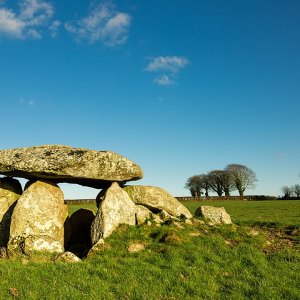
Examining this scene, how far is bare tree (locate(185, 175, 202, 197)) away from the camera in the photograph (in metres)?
128

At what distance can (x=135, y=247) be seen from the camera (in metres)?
14.7

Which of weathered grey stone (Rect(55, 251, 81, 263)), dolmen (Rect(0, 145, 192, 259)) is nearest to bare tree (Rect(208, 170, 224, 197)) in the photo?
dolmen (Rect(0, 145, 192, 259))

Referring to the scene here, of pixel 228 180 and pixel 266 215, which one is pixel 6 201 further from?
pixel 228 180

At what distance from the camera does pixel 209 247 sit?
14.6 meters

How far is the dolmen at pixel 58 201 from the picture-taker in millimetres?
16219

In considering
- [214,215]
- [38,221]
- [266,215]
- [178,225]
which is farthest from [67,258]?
[266,215]

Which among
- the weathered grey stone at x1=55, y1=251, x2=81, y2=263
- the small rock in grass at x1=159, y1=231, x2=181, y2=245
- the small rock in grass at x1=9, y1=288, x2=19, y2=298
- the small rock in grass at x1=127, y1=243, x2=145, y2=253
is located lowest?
the small rock in grass at x1=9, y1=288, x2=19, y2=298

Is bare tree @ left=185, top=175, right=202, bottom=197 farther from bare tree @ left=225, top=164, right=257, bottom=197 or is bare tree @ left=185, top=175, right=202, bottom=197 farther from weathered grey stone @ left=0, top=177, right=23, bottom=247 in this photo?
weathered grey stone @ left=0, top=177, right=23, bottom=247

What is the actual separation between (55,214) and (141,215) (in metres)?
4.19

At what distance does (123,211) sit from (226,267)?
6047mm

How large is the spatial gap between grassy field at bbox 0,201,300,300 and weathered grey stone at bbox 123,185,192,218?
133 inches

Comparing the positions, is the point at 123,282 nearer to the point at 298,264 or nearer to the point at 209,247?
the point at 209,247

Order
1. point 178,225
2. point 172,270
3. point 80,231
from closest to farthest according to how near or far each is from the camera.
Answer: point 172,270 < point 178,225 < point 80,231

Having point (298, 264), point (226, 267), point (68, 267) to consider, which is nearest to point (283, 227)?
point (298, 264)
